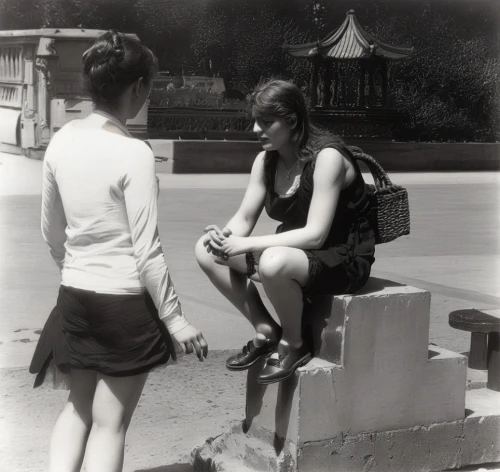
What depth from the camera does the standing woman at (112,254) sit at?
10.4ft

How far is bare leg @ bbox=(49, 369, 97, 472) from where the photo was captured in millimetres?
3389

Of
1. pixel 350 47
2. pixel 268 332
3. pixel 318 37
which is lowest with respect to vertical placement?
pixel 268 332

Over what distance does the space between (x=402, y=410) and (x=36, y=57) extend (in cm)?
1561

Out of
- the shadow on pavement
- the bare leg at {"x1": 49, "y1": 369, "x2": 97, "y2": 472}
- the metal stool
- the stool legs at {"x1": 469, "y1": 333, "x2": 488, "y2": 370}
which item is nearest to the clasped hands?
the bare leg at {"x1": 49, "y1": 369, "x2": 97, "y2": 472}

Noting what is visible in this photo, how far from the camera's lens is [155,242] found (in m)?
3.20

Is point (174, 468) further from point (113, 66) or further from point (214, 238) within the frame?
point (113, 66)

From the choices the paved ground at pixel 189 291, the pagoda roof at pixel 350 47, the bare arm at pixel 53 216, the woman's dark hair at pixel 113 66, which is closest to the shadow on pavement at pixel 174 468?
the paved ground at pixel 189 291

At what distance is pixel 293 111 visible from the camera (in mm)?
3969

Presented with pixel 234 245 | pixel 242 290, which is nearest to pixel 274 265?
pixel 234 245

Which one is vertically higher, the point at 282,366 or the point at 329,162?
the point at 329,162

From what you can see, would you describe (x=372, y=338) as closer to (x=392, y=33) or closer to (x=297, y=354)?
(x=297, y=354)

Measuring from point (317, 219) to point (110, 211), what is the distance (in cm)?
97

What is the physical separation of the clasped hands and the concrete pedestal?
453mm

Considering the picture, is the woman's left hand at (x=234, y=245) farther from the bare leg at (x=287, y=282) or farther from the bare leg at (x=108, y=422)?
the bare leg at (x=108, y=422)
